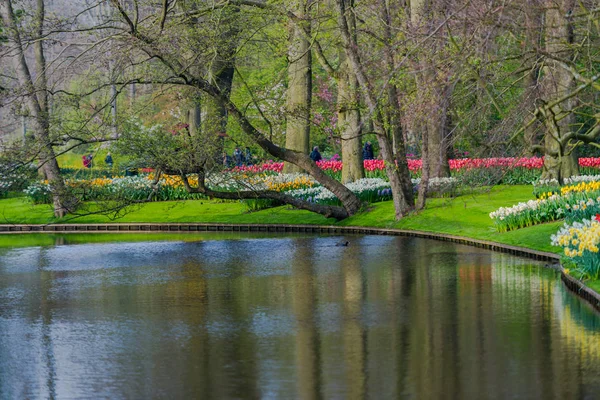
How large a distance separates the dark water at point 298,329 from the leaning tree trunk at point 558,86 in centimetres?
227

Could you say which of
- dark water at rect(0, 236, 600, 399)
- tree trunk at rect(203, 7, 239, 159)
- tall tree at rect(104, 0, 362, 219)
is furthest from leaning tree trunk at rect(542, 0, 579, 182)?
tree trunk at rect(203, 7, 239, 159)

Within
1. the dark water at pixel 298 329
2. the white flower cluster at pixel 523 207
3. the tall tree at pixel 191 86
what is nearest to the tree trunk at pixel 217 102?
the tall tree at pixel 191 86

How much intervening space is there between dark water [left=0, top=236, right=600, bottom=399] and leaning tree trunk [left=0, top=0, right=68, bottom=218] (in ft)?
14.6

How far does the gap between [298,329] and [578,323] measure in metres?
3.38

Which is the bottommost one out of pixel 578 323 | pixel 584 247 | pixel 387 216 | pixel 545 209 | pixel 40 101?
pixel 578 323

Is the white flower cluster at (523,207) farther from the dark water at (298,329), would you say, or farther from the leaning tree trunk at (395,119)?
the leaning tree trunk at (395,119)

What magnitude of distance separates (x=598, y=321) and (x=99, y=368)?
6.06 m

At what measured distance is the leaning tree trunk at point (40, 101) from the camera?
973 inches

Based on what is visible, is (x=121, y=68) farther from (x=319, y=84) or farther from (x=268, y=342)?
(x=319, y=84)

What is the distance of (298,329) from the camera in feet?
42.1

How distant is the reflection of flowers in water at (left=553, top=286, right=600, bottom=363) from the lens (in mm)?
11148

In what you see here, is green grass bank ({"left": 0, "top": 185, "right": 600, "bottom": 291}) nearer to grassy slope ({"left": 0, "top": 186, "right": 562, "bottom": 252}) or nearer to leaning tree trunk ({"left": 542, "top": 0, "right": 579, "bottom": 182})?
grassy slope ({"left": 0, "top": 186, "right": 562, "bottom": 252})

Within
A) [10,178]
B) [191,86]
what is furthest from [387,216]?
[10,178]

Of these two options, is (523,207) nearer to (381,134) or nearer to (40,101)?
(381,134)
